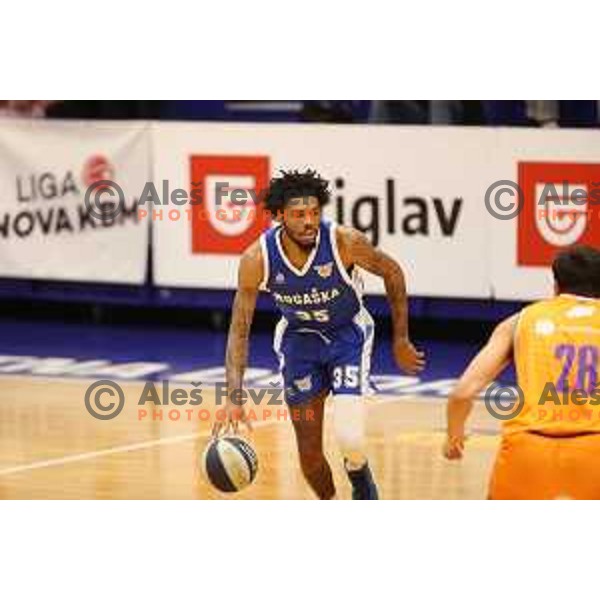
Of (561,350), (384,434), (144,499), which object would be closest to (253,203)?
(384,434)

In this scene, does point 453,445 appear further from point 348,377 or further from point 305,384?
point 305,384

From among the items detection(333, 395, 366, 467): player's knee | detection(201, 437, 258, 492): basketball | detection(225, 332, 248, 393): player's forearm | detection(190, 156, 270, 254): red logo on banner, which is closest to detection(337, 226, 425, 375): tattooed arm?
detection(333, 395, 366, 467): player's knee

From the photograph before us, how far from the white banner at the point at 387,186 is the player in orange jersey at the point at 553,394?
242 inches

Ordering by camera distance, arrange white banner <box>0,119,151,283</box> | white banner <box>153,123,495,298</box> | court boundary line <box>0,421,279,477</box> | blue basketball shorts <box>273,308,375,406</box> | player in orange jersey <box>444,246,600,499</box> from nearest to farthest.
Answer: player in orange jersey <box>444,246,600,499</box> → blue basketball shorts <box>273,308,375,406</box> → court boundary line <box>0,421,279,477</box> → white banner <box>153,123,495,298</box> → white banner <box>0,119,151,283</box>

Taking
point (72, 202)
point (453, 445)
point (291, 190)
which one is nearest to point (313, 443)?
point (291, 190)

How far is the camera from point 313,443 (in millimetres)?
11617

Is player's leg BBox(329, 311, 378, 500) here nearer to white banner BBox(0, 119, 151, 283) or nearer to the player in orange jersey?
the player in orange jersey

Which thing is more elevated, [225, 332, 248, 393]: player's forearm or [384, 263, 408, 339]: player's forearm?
[384, 263, 408, 339]: player's forearm

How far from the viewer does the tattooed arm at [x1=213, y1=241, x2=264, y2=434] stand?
36.5 feet

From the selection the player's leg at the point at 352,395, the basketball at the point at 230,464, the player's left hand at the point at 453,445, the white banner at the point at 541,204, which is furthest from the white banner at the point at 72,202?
the player's left hand at the point at 453,445

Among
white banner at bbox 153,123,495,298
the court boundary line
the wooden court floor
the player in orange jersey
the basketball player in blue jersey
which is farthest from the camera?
white banner at bbox 153,123,495,298

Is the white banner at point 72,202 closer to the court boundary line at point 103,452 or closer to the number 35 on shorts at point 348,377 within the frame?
the court boundary line at point 103,452

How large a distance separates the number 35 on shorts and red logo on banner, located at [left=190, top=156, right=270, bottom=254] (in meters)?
3.88

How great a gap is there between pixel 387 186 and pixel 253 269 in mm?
4186
